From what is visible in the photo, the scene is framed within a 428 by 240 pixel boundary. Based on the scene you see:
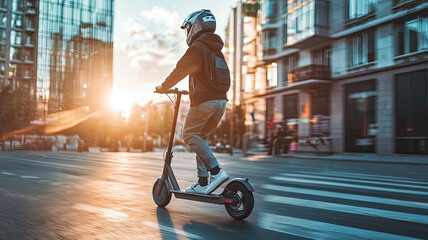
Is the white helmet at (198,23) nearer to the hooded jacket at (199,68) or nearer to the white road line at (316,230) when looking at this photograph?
the hooded jacket at (199,68)

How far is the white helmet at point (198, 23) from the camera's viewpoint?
374 cm

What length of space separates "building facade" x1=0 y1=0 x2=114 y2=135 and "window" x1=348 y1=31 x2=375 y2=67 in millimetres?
43313

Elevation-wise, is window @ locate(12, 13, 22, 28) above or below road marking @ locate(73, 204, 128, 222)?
above

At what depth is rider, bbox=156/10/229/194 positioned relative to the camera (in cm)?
363

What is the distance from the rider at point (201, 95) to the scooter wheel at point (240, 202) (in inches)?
6.3

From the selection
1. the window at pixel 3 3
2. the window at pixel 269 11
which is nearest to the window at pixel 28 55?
the window at pixel 3 3

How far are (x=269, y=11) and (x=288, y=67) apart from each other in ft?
20.7

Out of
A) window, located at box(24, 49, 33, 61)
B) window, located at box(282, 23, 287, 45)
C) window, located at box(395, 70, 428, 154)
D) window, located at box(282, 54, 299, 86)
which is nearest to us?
window, located at box(395, 70, 428, 154)

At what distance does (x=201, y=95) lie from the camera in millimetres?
3676

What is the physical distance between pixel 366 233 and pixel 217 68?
183 centimetres

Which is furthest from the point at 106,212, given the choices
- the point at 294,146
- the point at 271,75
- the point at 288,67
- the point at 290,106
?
the point at 271,75

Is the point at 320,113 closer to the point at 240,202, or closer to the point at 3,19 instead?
the point at 240,202

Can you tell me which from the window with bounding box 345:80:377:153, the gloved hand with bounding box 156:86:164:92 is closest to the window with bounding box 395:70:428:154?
the window with bounding box 345:80:377:153

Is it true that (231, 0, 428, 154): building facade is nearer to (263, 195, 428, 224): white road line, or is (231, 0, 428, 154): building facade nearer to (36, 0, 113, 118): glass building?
(263, 195, 428, 224): white road line
